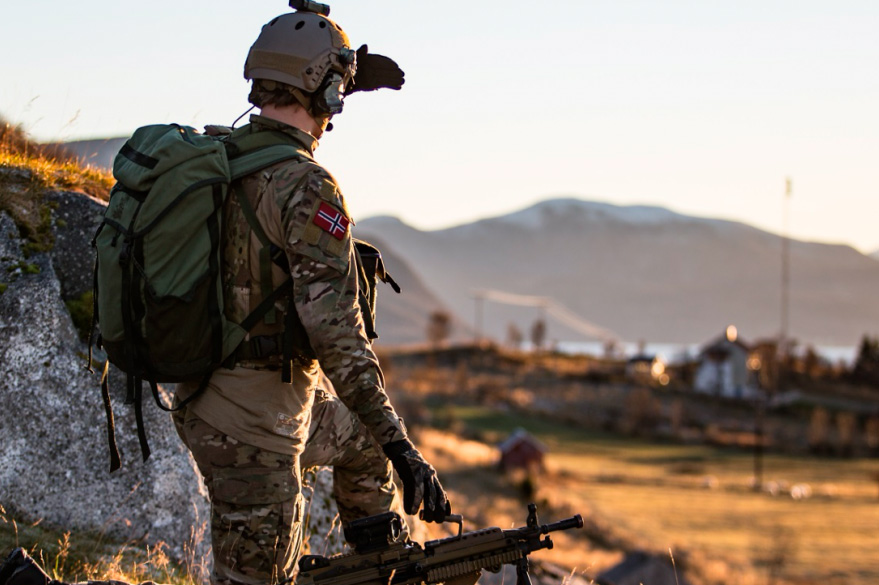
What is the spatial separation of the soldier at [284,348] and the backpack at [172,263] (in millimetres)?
64

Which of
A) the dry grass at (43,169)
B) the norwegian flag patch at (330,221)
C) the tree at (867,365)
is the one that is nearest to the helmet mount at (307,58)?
the norwegian flag patch at (330,221)

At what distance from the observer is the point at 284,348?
399cm

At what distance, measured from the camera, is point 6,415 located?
621 centimetres

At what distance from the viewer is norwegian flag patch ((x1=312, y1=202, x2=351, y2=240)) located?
391 centimetres

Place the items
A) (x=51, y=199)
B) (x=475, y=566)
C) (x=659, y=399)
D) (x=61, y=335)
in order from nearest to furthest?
(x=475, y=566) < (x=61, y=335) < (x=51, y=199) < (x=659, y=399)

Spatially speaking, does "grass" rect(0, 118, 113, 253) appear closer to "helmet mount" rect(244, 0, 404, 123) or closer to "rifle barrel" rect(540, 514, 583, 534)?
"helmet mount" rect(244, 0, 404, 123)

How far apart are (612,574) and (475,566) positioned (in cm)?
1718

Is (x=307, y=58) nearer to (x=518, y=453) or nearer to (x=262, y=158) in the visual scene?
(x=262, y=158)

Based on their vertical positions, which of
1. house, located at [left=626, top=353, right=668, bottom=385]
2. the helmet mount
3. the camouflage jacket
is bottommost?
house, located at [left=626, top=353, right=668, bottom=385]

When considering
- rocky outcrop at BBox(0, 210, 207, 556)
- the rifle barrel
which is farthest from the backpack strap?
rocky outcrop at BBox(0, 210, 207, 556)

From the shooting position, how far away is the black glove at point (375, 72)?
4770 mm

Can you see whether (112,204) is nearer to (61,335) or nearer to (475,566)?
(475,566)

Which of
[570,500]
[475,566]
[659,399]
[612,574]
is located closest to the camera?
[475,566]

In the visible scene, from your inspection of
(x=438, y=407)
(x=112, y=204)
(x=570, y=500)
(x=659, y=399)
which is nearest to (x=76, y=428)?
(x=112, y=204)
